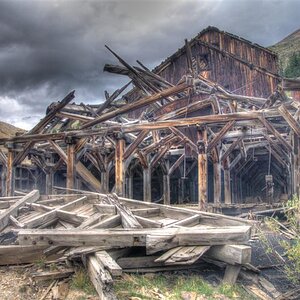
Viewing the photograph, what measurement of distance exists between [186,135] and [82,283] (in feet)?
29.3

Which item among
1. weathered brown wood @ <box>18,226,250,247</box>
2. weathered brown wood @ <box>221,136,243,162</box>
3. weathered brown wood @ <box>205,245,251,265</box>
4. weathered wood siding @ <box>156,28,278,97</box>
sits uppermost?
weathered wood siding @ <box>156,28,278,97</box>

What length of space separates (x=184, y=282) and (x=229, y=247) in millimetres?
848

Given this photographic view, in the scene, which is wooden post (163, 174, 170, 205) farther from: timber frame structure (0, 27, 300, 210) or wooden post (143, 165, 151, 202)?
wooden post (143, 165, 151, 202)

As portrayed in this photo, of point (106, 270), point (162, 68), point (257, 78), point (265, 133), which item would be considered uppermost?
point (162, 68)

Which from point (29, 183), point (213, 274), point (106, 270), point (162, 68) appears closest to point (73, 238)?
point (106, 270)

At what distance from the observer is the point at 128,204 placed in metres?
8.38

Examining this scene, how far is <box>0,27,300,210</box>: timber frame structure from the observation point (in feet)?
34.0

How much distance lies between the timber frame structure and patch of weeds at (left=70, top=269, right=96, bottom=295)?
6.08 m

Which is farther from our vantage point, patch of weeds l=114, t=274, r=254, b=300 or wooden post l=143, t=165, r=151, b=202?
wooden post l=143, t=165, r=151, b=202

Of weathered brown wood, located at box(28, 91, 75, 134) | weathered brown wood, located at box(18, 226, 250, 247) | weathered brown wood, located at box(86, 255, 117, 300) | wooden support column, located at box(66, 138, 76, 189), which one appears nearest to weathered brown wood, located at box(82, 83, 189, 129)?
wooden support column, located at box(66, 138, 76, 189)

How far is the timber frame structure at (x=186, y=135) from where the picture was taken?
10.4 m

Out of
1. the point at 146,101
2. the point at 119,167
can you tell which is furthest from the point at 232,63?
the point at 119,167

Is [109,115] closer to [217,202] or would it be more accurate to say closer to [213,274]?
[217,202]

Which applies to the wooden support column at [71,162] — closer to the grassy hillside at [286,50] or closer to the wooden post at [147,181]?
the wooden post at [147,181]
